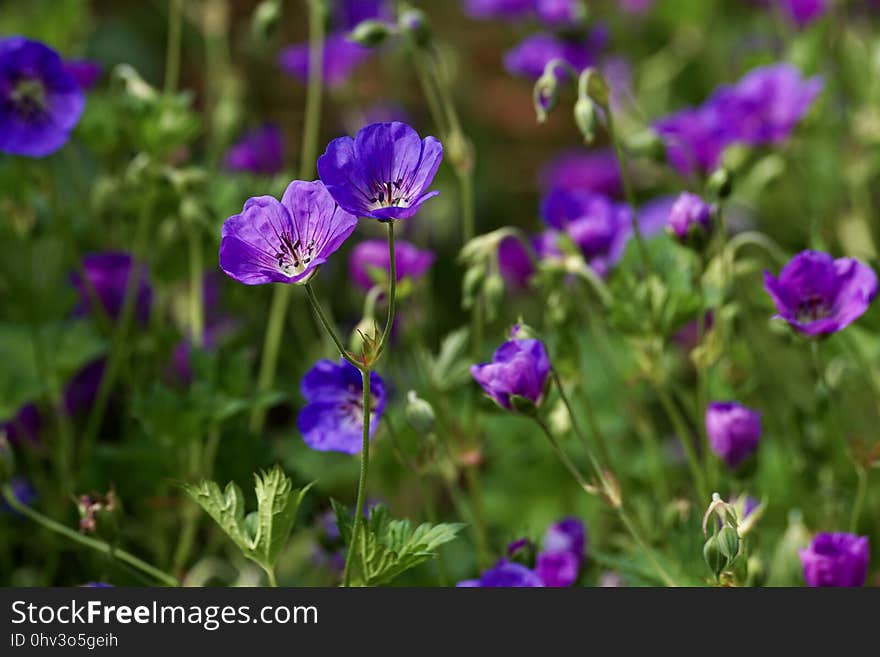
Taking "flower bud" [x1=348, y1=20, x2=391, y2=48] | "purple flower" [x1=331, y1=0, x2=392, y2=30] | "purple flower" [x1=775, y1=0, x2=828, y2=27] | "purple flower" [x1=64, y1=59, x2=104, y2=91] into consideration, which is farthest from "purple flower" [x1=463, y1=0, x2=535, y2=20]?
"purple flower" [x1=64, y1=59, x2=104, y2=91]

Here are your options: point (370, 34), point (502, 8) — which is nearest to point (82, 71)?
point (370, 34)

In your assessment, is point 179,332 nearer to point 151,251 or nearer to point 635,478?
point 151,251

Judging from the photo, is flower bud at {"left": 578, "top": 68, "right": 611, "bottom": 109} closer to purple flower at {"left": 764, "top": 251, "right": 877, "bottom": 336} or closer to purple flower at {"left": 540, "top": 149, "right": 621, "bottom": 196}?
purple flower at {"left": 764, "top": 251, "right": 877, "bottom": 336}

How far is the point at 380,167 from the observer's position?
1.21 metres

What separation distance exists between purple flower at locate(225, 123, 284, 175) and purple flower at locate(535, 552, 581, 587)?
115cm

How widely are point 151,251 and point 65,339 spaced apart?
26 cm

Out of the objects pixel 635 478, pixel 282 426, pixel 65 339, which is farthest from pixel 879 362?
pixel 282 426

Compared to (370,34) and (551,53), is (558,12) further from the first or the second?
(370,34)

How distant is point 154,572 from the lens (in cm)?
139

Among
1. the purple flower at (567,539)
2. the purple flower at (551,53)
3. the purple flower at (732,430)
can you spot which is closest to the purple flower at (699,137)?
the purple flower at (551,53)

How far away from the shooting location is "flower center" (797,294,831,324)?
1400 millimetres

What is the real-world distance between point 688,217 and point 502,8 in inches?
42.5

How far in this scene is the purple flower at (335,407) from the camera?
140cm

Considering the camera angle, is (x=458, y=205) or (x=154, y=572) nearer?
(x=154, y=572)
